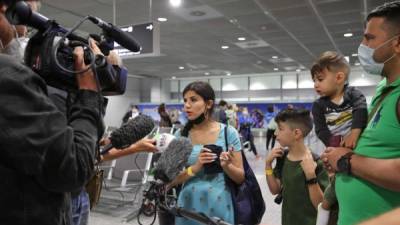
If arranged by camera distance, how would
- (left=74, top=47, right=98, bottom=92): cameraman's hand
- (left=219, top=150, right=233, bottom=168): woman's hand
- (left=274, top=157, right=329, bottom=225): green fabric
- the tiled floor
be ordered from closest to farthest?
1. (left=74, top=47, right=98, bottom=92): cameraman's hand
2. (left=219, top=150, right=233, bottom=168): woman's hand
3. (left=274, top=157, right=329, bottom=225): green fabric
4. the tiled floor

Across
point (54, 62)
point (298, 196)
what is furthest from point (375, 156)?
point (54, 62)

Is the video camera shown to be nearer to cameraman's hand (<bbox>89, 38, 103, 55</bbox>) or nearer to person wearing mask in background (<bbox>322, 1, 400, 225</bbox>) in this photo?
cameraman's hand (<bbox>89, 38, 103, 55</bbox>)

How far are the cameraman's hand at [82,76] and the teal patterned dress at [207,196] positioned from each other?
1.05 metres

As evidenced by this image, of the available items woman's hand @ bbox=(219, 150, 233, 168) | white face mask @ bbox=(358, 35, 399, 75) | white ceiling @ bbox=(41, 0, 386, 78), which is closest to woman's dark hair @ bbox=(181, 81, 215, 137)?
woman's hand @ bbox=(219, 150, 233, 168)

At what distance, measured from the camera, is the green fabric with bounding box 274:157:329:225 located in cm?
191

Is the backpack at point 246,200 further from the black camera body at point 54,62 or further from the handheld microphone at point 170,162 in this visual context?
A: the black camera body at point 54,62

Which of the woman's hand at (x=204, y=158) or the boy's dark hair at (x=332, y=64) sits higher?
the boy's dark hair at (x=332, y=64)

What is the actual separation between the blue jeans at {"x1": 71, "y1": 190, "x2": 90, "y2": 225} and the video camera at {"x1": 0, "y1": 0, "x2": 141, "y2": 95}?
68cm

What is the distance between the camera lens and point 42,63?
79cm

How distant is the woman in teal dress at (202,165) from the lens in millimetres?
1747

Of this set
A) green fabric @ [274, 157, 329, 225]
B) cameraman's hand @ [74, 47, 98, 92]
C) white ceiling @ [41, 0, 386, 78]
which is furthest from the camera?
white ceiling @ [41, 0, 386, 78]

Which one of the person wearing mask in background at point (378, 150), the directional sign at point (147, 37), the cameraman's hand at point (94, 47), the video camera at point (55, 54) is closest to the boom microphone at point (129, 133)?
the video camera at point (55, 54)

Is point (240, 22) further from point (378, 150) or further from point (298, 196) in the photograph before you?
point (378, 150)

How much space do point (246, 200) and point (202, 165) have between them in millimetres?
307
